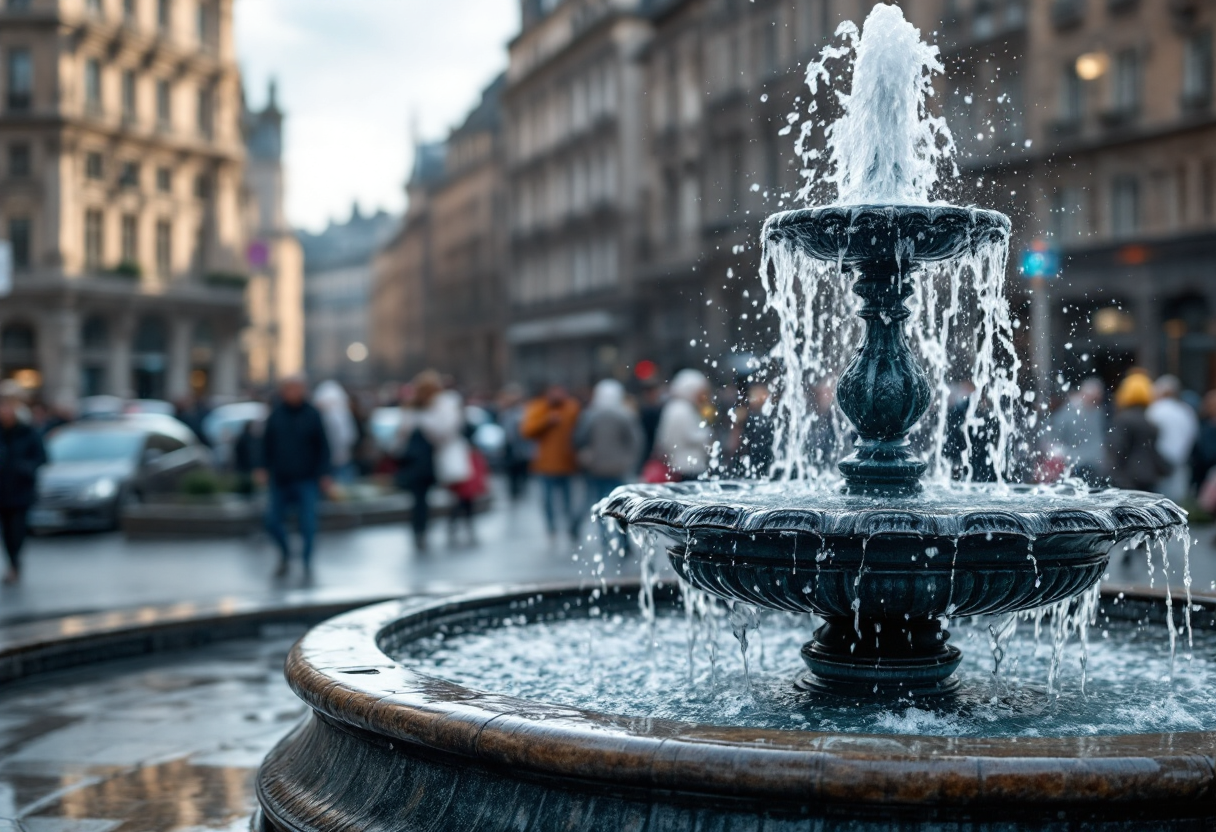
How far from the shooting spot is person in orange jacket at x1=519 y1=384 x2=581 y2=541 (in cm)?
1742

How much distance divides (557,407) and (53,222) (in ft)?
157

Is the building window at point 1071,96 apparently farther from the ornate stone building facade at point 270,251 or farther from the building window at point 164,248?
the ornate stone building facade at point 270,251

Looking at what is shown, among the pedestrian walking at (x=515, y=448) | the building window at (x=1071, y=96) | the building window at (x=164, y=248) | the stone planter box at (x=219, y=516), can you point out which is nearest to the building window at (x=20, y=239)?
the building window at (x=164, y=248)

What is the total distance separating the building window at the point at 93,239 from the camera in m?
61.7

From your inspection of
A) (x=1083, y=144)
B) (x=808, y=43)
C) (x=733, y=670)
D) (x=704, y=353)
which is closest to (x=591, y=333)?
(x=704, y=353)

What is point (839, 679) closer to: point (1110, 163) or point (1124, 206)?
point (1124, 206)

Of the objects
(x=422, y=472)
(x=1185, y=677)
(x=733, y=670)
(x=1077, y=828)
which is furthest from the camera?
(x=422, y=472)

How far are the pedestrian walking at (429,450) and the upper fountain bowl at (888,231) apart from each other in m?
11.8

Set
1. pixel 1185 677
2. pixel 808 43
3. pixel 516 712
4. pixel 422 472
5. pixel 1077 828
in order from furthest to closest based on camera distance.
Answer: pixel 808 43, pixel 422 472, pixel 1185 677, pixel 516 712, pixel 1077 828

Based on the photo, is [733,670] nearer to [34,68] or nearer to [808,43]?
[808,43]

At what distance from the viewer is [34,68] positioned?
194 ft

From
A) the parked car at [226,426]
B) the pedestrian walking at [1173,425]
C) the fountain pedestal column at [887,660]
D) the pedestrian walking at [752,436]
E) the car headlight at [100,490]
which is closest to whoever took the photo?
the fountain pedestal column at [887,660]

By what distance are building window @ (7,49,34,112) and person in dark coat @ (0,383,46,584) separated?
5022 cm

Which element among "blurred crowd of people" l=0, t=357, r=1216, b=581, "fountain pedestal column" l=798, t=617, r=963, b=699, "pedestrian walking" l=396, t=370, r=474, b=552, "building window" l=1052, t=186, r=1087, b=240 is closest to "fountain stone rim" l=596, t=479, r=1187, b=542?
"fountain pedestal column" l=798, t=617, r=963, b=699
